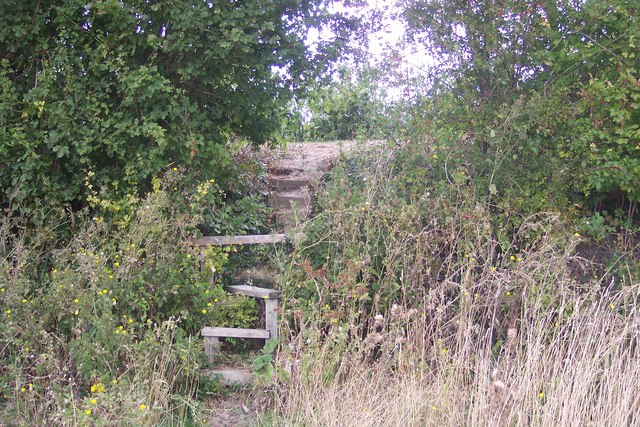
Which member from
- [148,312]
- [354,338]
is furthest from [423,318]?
[148,312]

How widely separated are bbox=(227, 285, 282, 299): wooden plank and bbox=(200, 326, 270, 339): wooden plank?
0.28 meters

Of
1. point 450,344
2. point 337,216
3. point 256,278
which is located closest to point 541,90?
point 337,216

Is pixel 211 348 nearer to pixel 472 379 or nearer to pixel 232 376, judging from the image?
pixel 232 376

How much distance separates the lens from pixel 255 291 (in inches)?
218

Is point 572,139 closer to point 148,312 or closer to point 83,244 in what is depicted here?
point 148,312

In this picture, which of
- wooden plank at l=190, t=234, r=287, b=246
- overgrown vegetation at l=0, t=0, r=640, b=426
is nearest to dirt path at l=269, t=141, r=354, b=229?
overgrown vegetation at l=0, t=0, r=640, b=426

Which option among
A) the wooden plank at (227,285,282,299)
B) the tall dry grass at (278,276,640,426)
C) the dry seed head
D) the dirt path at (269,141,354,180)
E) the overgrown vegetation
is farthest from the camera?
the dirt path at (269,141,354,180)

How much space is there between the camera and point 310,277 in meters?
4.99

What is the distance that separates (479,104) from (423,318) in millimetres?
2566

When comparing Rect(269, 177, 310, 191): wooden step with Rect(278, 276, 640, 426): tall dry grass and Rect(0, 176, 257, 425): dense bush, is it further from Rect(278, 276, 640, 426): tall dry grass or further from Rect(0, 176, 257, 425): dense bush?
Rect(278, 276, 640, 426): tall dry grass

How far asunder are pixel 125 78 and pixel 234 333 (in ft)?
7.48

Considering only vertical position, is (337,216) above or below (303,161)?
below

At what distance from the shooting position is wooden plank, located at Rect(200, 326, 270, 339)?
5.19 m

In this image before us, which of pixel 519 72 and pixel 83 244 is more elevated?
pixel 519 72
